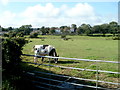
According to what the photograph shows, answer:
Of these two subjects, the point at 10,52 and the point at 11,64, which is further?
the point at 11,64

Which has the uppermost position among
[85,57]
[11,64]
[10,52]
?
[10,52]

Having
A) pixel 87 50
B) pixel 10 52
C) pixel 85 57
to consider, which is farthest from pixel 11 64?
pixel 87 50

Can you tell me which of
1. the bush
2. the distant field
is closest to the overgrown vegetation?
the bush

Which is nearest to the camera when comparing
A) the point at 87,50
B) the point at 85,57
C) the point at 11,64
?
the point at 11,64

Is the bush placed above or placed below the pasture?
above

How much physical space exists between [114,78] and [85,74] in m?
1.32

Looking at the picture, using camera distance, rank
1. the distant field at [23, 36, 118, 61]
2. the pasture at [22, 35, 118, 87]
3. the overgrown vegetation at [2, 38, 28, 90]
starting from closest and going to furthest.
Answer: the overgrown vegetation at [2, 38, 28, 90] < the pasture at [22, 35, 118, 87] < the distant field at [23, 36, 118, 61]

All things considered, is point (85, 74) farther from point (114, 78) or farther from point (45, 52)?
point (45, 52)

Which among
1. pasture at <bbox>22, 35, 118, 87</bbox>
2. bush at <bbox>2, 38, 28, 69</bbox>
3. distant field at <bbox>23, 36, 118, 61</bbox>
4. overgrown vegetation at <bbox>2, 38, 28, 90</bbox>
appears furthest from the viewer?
distant field at <bbox>23, 36, 118, 61</bbox>

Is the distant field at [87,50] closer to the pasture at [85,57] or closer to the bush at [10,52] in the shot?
the pasture at [85,57]

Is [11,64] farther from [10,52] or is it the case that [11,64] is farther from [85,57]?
[85,57]

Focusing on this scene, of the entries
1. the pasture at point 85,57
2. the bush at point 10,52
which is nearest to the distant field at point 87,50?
the pasture at point 85,57

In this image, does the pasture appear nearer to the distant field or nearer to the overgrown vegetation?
the distant field

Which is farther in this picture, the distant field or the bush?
the distant field
